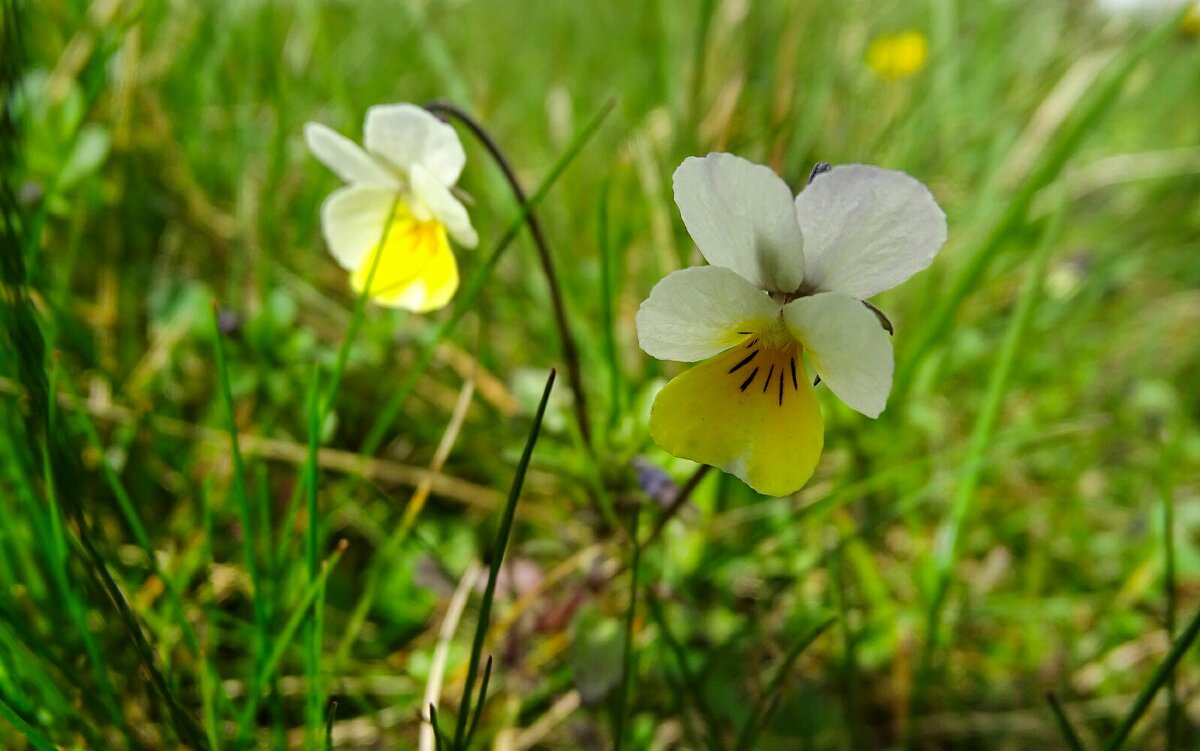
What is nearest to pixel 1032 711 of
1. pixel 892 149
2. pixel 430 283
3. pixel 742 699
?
pixel 742 699

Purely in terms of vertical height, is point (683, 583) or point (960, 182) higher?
point (960, 182)

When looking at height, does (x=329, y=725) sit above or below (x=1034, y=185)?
below

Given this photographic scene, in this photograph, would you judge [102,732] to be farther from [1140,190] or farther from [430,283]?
[1140,190]

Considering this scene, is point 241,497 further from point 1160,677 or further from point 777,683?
point 1160,677

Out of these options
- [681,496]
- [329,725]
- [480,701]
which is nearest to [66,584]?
[329,725]

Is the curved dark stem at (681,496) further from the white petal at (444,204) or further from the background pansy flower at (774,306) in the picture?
the white petal at (444,204)

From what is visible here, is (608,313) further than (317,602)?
Yes
